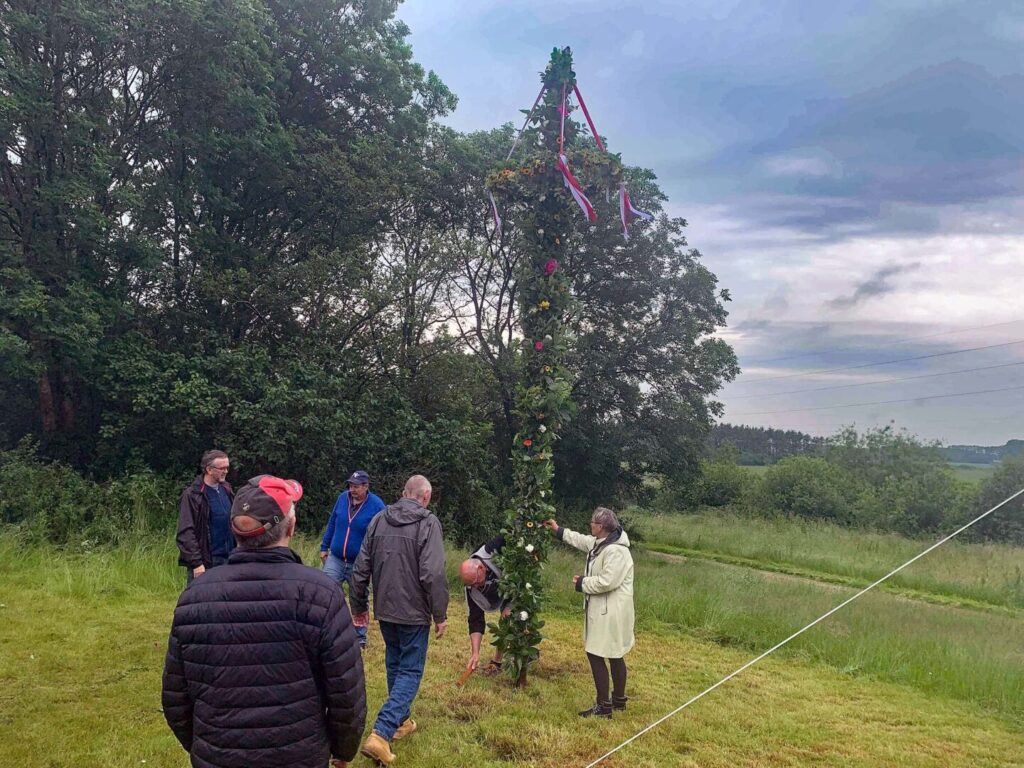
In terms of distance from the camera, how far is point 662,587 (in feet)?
35.3

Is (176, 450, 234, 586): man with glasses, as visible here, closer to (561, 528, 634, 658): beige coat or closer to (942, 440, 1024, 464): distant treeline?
(561, 528, 634, 658): beige coat

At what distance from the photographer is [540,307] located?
21.2 ft

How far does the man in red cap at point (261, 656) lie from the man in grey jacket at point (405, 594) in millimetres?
1968

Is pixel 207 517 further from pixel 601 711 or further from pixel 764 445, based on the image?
pixel 764 445

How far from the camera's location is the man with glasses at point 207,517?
5.90 meters

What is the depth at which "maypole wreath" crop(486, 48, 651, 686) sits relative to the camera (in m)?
6.11

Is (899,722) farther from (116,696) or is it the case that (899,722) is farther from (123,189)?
(123,189)

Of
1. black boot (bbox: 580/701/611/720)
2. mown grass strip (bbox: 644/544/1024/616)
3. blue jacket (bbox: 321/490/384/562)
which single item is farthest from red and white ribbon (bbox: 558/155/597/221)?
mown grass strip (bbox: 644/544/1024/616)

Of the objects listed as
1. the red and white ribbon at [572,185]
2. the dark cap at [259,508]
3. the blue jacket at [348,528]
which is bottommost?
the blue jacket at [348,528]

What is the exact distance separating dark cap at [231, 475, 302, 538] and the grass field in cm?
261

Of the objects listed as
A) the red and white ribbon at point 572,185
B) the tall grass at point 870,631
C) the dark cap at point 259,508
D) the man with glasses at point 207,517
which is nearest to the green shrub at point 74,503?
the man with glasses at point 207,517

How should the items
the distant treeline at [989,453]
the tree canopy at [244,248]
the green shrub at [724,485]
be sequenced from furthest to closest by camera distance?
the green shrub at [724,485]
the tree canopy at [244,248]
the distant treeline at [989,453]

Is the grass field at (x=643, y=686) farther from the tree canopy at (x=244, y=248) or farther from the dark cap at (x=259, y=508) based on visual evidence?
the tree canopy at (x=244, y=248)

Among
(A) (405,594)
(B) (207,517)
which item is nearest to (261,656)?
(A) (405,594)
